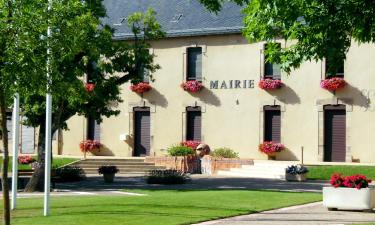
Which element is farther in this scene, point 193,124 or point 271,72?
point 193,124

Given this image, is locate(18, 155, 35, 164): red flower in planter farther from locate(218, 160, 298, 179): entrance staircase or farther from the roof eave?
locate(218, 160, 298, 179): entrance staircase

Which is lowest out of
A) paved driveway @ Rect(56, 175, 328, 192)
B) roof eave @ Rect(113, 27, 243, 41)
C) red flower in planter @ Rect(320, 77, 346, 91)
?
paved driveway @ Rect(56, 175, 328, 192)

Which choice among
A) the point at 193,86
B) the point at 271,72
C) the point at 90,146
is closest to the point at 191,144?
the point at 193,86

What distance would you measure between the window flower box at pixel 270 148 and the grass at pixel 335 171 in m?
3.07

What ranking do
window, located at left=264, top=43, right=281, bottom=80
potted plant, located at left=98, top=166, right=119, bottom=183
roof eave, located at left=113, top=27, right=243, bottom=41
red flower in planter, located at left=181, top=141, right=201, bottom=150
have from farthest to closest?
red flower in planter, located at left=181, top=141, right=201, bottom=150, roof eave, located at left=113, top=27, right=243, bottom=41, window, located at left=264, top=43, right=281, bottom=80, potted plant, located at left=98, top=166, right=119, bottom=183

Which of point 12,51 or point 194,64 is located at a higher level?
point 194,64

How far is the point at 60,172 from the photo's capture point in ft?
89.4

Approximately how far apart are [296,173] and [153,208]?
39.8ft

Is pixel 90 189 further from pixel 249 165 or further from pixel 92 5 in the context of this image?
pixel 249 165

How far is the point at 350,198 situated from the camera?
15.8m

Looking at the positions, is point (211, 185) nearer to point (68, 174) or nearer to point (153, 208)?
point (68, 174)

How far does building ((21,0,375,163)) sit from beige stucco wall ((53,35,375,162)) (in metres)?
0.05

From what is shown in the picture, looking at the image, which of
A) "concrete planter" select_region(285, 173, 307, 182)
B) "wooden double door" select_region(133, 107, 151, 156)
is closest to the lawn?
"concrete planter" select_region(285, 173, 307, 182)

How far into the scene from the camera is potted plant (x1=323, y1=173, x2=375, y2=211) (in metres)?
15.6
